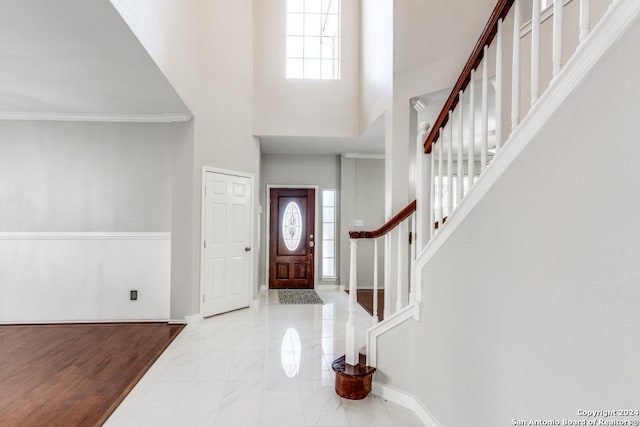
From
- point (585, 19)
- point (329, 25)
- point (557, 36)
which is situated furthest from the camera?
point (329, 25)

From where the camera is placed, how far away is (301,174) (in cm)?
634

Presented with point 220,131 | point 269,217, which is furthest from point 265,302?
point 220,131

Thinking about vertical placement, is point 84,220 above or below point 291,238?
above

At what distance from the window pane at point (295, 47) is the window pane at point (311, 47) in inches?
2.8

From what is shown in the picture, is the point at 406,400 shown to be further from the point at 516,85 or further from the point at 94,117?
the point at 94,117

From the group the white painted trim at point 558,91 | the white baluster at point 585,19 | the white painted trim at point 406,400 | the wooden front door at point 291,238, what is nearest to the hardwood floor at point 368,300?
the wooden front door at point 291,238

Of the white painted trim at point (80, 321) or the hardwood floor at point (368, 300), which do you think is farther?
the hardwood floor at point (368, 300)

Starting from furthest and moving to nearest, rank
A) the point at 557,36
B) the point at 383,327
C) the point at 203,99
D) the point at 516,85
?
the point at 203,99
the point at 383,327
the point at 516,85
the point at 557,36

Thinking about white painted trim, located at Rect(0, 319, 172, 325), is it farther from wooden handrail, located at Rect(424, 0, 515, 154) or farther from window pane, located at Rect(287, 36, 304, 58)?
window pane, located at Rect(287, 36, 304, 58)

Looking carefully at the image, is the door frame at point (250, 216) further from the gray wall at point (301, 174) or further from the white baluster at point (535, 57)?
the white baluster at point (535, 57)

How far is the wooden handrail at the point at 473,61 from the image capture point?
1552 mm

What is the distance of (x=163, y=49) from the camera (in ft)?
9.49

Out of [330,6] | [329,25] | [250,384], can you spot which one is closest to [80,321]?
[250,384]

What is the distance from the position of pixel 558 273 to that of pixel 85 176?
481 cm
